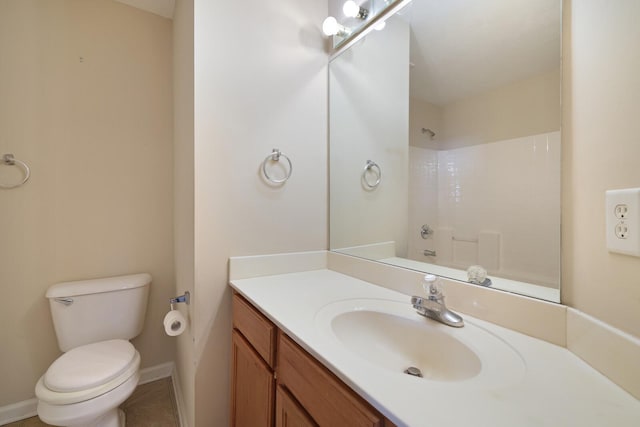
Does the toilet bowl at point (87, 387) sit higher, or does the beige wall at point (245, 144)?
the beige wall at point (245, 144)

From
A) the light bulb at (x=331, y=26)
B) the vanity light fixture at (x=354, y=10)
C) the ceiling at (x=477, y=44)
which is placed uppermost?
the vanity light fixture at (x=354, y=10)

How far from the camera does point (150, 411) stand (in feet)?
4.98

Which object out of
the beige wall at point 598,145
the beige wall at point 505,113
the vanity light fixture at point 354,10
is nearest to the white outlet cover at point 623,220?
the beige wall at point 598,145

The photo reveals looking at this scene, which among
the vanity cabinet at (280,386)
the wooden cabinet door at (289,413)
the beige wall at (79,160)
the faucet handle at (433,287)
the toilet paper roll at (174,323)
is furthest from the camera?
the beige wall at (79,160)

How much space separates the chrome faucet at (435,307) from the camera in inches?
30.1

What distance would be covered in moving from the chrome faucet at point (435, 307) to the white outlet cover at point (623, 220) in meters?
0.39

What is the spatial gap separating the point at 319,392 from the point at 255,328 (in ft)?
1.31

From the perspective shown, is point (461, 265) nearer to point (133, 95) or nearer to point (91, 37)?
point (133, 95)

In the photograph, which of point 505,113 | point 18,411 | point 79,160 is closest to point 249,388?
point 505,113

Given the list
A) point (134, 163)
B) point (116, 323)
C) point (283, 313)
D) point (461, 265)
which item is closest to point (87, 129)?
point (134, 163)

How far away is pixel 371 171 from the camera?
1388mm

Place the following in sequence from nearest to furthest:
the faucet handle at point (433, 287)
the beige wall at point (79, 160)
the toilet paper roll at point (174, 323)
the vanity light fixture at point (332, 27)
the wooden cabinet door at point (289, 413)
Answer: the wooden cabinet door at point (289, 413) → the faucet handle at point (433, 287) → the toilet paper roll at point (174, 323) → the vanity light fixture at point (332, 27) → the beige wall at point (79, 160)

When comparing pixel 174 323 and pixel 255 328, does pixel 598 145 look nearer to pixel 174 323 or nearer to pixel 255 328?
pixel 255 328

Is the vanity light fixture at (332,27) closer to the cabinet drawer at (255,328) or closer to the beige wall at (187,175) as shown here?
the beige wall at (187,175)
